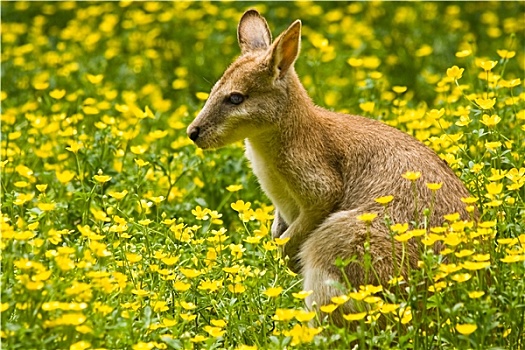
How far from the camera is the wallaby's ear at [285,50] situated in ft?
19.2

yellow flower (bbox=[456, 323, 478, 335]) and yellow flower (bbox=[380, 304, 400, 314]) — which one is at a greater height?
yellow flower (bbox=[456, 323, 478, 335])

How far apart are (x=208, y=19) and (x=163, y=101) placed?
1826 millimetres

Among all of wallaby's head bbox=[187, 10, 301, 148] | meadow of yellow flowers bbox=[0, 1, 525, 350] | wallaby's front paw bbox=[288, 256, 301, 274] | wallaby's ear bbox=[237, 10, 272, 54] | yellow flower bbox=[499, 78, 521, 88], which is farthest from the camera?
wallaby's ear bbox=[237, 10, 272, 54]

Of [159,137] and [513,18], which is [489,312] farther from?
[513,18]

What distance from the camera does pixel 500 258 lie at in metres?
5.00

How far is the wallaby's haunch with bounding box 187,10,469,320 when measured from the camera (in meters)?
5.45

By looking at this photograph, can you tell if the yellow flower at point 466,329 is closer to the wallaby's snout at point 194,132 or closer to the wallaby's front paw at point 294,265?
the wallaby's front paw at point 294,265

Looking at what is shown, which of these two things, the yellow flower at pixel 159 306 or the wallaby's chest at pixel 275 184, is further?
the wallaby's chest at pixel 275 184

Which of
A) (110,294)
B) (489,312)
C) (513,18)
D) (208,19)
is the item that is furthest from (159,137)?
(513,18)

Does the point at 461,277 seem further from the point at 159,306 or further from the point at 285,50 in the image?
the point at 285,50

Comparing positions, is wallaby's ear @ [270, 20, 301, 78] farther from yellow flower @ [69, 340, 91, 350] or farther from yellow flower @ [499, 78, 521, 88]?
yellow flower @ [69, 340, 91, 350]

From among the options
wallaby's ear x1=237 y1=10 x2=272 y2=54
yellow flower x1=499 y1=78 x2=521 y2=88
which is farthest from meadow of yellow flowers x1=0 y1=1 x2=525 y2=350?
wallaby's ear x1=237 y1=10 x2=272 y2=54

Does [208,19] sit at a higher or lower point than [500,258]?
lower

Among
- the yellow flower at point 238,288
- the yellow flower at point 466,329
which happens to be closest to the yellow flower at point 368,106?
the yellow flower at point 238,288
